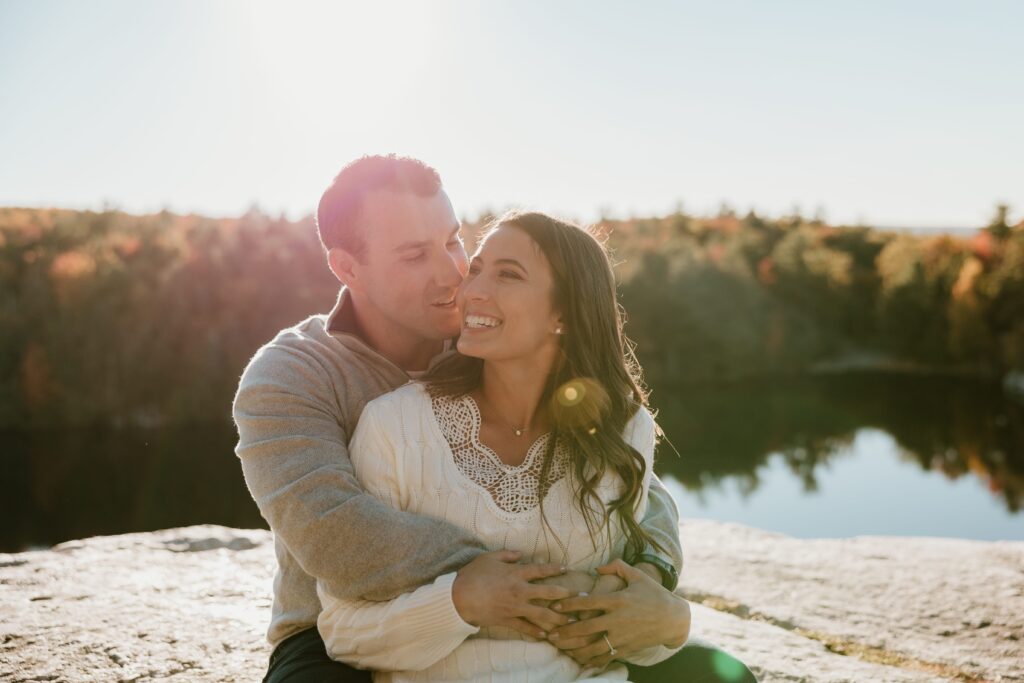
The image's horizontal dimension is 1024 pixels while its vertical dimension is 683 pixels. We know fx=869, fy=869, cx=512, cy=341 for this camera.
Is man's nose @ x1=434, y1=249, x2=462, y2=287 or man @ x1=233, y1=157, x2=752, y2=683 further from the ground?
man's nose @ x1=434, y1=249, x2=462, y2=287

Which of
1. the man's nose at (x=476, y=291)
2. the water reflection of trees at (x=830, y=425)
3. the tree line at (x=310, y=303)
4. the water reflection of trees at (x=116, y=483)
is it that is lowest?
the water reflection of trees at (x=830, y=425)

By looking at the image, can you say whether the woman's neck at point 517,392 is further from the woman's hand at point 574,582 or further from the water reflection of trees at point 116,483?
the water reflection of trees at point 116,483

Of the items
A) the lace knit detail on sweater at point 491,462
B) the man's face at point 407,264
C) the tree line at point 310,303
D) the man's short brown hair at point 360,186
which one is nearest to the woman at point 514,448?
the lace knit detail on sweater at point 491,462

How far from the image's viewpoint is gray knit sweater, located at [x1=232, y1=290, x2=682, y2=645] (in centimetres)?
213

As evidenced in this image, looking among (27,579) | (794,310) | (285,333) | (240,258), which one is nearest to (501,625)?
(285,333)

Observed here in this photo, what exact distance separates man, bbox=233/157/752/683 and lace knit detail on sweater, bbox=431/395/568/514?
0.18 meters

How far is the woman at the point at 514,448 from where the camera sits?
220cm

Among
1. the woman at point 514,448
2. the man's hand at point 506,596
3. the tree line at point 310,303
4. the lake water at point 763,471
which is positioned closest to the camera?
the man's hand at point 506,596

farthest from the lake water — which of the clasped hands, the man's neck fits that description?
the clasped hands

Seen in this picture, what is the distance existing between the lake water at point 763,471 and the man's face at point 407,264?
1718 cm

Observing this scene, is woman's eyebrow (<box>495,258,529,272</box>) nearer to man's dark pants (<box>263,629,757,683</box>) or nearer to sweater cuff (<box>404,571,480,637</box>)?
sweater cuff (<box>404,571,480,637</box>)

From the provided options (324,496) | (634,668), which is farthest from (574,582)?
(324,496)

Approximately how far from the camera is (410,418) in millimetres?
2379

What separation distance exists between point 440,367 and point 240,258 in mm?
34482
